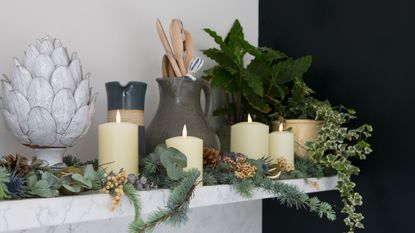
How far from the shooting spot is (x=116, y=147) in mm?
720

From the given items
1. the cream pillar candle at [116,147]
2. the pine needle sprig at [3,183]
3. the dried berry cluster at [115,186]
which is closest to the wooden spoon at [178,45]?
the cream pillar candle at [116,147]

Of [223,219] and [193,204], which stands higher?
[193,204]

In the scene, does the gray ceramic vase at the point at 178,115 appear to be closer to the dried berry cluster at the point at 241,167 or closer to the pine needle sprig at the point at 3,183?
the dried berry cluster at the point at 241,167

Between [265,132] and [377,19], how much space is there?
49 cm

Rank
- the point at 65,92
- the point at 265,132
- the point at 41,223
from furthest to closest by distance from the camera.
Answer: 1. the point at 265,132
2. the point at 65,92
3. the point at 41,223

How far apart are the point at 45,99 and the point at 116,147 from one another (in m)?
0.13

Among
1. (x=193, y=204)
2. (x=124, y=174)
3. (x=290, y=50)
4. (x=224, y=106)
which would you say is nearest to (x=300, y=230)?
(x=224, y=106)

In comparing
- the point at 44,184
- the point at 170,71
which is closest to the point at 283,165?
the point at 170,71

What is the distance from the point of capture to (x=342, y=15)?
4.22ft

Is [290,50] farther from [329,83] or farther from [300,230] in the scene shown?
[300,230]

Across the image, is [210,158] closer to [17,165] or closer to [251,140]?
[251,140]

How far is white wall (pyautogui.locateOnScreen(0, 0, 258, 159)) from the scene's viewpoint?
2.91 feet

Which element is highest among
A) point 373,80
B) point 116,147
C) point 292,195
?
point 373,80

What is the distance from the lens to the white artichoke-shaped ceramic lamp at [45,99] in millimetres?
693
